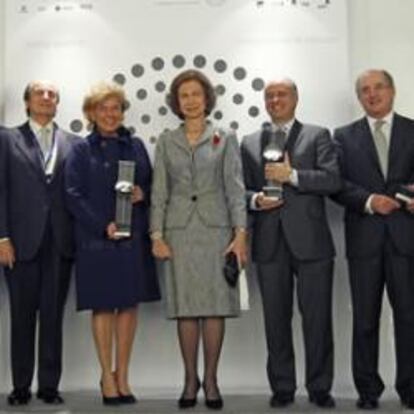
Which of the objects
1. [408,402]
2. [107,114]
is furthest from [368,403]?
[107,114]

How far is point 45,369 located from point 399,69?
8.46 feet

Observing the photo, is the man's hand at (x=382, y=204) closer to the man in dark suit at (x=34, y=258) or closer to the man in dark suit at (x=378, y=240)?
the man in dark suit at (x=378, y=240)

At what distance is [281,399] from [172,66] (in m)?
1.97

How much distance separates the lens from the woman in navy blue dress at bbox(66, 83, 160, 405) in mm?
3693

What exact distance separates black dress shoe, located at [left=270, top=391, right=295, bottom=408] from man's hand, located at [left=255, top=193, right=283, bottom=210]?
2.95 ft

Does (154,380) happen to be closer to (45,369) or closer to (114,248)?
(45,369)

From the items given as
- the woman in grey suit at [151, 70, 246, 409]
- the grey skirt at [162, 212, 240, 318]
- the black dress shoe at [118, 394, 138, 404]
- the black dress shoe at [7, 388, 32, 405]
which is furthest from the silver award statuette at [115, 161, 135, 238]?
the black dress shoe at [7, 388, 32, 405]

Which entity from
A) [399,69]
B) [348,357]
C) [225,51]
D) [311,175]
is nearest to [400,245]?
[311,175]

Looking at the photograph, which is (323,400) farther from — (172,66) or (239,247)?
(172,66)

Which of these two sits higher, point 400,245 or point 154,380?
point 400,245

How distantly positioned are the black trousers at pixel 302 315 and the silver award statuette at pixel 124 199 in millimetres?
689

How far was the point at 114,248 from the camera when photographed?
3707mm

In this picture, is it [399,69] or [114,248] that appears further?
[399,69]

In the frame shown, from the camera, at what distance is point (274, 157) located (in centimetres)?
368
